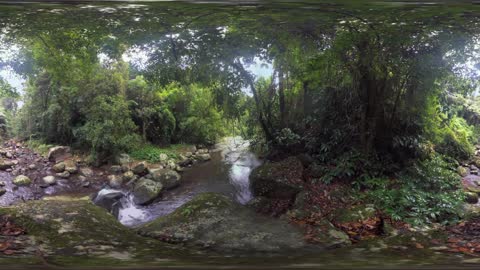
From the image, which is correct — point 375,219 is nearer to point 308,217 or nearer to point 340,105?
point 308,217

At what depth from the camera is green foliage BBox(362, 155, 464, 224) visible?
4.96 feet

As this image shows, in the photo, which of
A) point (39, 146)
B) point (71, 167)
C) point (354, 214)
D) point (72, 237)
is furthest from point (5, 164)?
point (354, 214)

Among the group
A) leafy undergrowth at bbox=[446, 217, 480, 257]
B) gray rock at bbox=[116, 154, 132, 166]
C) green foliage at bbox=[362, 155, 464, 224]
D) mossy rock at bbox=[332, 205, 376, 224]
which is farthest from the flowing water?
leafy undergrowth at bbox=[446, 217, 480, 257]

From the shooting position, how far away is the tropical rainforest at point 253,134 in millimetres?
1480

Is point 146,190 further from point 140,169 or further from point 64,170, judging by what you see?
point 64,170

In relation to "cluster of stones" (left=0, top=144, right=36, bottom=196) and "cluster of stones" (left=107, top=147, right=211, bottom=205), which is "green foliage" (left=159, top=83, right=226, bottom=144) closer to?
"cluster of stones" (left=107, top=147, right=211, bottom=205)

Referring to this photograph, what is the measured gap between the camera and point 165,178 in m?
1.54

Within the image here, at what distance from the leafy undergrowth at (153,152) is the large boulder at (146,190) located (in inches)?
3.5

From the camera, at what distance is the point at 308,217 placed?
4.88 ft

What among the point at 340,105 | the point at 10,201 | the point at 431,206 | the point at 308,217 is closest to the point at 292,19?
the point at 340,105

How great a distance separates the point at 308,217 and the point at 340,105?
0.45 m

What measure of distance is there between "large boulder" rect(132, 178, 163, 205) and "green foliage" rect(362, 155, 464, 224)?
795mm

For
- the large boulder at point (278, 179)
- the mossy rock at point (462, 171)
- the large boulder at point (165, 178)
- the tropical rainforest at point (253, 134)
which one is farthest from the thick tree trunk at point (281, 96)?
the mossy rock at point (462, 171)

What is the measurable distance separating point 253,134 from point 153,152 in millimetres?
398
